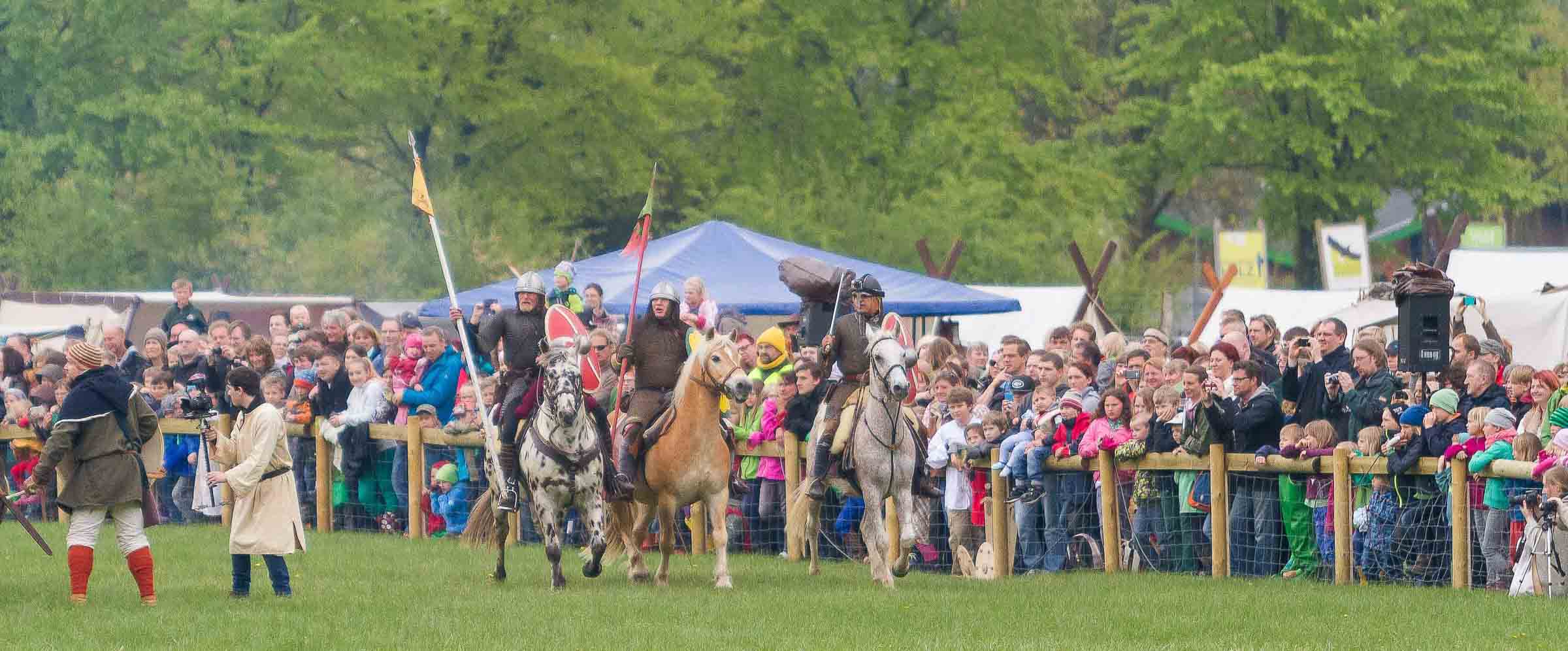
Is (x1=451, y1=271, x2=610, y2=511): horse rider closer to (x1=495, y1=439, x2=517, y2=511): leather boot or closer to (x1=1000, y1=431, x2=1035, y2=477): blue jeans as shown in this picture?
(x1=495, y1=439, x2=517, y2=511): leather boot

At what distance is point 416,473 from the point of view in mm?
20594

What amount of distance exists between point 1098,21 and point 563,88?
1777 centimetres

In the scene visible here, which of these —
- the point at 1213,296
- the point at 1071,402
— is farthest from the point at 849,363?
the point at 1213,296

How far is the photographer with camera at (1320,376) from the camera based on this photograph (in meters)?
16.1

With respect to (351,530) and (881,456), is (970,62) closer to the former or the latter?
(351,530)

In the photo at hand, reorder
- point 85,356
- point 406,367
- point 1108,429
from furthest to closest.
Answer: point 406,367 < point 1108,429 < point 85,356

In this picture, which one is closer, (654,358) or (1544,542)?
(1544,542)

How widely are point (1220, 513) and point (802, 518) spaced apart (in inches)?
119

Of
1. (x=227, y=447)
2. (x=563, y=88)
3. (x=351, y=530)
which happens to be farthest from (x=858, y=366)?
(x=563, y=88)

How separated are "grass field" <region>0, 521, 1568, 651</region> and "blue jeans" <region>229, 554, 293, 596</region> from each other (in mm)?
115

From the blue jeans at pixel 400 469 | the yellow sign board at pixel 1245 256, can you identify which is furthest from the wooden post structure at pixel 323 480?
the yellow sign board at pixel 1245 256

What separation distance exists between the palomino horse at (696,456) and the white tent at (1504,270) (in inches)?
576

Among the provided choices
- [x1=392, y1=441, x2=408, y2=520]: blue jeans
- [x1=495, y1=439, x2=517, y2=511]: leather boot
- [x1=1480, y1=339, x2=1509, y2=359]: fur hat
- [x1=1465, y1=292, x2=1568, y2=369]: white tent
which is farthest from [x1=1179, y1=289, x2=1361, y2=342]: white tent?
[x1=495, y1=439, x2=517, y2=511]: leather boot

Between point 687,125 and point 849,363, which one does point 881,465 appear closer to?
point 849,363
